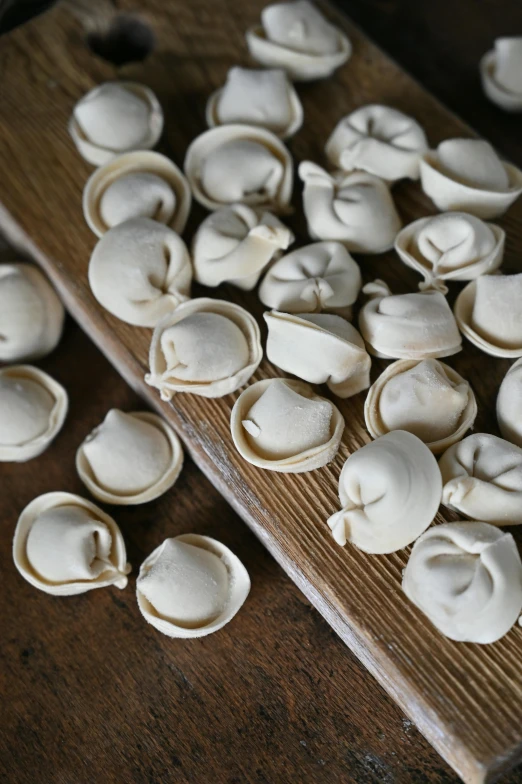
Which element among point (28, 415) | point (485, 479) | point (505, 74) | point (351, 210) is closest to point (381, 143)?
point (351, 210)

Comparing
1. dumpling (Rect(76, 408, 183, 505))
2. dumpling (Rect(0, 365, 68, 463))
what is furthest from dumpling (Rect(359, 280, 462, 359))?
dumpling (Rect(0, 365, 68, 463))

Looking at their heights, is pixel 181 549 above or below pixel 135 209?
below

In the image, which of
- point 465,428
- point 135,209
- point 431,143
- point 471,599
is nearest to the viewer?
point 471,599

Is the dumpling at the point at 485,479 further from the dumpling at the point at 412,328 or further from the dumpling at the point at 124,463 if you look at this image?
the dumpling at the point at 124,463

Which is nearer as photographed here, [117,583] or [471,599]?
[471,599]

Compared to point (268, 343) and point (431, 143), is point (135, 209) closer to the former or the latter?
point (268, 343)

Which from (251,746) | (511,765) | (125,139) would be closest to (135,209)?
(125,139)

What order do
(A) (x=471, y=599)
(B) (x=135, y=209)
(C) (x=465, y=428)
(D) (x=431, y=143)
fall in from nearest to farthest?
(A) (x=471, y=599), (C) (x=465, y=428), (B) (x=135, y=209), (D) (x=431, y=143)

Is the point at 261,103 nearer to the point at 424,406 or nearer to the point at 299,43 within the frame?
the point at 299,43
